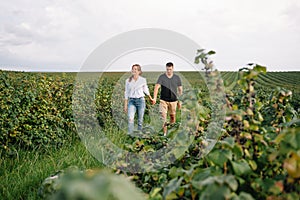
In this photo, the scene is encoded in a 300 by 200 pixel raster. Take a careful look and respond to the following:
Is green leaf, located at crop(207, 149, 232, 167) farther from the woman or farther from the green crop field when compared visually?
the woman

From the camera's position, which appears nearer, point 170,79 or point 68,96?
point 68,96

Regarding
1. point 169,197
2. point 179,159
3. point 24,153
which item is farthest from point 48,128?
point 169,197

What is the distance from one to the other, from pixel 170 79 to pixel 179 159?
514cm

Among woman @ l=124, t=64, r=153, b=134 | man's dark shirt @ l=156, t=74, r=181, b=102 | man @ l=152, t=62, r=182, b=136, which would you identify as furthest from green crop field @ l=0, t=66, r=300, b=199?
man's dark shirt @ l=156, t=74, r=181, b=102

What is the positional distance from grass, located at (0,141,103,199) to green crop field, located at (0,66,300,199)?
0.01 m

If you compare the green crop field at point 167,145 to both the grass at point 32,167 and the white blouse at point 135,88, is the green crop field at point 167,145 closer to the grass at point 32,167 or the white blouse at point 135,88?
the grass at point 32,167

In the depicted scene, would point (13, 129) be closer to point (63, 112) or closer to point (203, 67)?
point (63, 112)

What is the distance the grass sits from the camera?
13.1ft

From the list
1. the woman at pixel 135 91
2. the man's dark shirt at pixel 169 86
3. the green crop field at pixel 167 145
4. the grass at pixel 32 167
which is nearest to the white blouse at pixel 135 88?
the woman at pixel 135 91

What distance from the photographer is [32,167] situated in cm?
475

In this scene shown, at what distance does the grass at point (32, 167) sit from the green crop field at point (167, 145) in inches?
0.6

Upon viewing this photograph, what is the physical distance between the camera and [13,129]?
207 inches

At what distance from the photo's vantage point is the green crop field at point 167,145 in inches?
64.3

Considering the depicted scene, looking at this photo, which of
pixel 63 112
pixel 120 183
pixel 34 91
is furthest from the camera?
pixel 63 112
